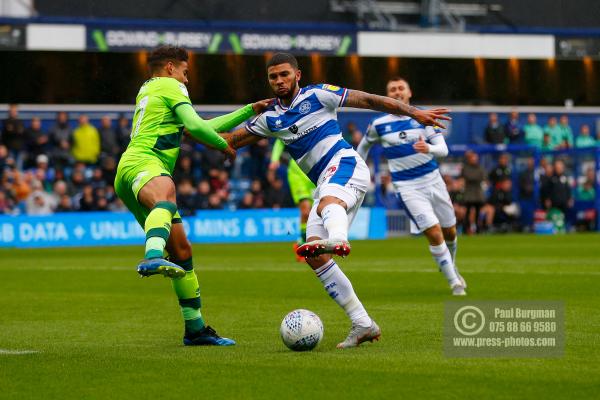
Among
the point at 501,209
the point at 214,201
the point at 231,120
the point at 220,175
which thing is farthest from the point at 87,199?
the point at 231,120

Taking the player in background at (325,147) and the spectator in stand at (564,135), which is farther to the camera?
the spectator in stand at (564,135)

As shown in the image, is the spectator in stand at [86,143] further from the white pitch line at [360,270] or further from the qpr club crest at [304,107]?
the qpr club crest at [304,107]

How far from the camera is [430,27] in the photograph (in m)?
34.1

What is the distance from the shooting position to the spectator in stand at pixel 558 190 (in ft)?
110

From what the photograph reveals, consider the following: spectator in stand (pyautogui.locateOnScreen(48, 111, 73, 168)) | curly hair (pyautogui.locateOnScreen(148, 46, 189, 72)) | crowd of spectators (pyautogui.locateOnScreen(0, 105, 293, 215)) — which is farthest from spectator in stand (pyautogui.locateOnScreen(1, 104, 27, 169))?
curly hair (pyautogui.locateOnScreen(148, 46, 189, 72))

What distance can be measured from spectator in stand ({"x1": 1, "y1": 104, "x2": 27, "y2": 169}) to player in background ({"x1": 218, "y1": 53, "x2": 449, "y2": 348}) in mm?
19314

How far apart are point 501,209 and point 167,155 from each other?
84.5 ft

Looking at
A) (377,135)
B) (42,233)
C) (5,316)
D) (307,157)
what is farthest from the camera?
(42,233)

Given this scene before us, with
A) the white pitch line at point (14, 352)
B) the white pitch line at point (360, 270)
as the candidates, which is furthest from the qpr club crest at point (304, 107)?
the white pitch line at point (360, 270)

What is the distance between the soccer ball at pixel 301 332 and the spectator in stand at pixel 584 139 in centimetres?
2810

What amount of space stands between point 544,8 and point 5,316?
25.7 metres

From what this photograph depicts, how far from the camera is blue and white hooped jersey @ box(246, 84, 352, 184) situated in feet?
31.1

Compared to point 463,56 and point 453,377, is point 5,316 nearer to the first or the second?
point 453,377

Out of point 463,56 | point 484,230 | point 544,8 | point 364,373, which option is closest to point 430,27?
point 463,56
